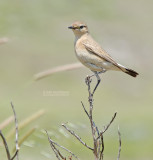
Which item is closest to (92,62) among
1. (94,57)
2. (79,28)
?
(94,57)

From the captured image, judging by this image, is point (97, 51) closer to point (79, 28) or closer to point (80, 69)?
point (79, 28)

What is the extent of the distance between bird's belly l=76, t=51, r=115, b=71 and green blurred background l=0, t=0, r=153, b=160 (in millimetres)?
2926

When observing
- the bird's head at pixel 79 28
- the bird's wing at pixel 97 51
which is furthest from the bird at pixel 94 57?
the bird's head at pixel 79 28

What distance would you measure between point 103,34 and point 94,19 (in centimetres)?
242

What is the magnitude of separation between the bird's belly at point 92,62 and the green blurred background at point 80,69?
2.93 meters

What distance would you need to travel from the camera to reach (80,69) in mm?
17281

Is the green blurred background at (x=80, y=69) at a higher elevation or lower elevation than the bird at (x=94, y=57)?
higher

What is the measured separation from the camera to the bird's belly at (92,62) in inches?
193

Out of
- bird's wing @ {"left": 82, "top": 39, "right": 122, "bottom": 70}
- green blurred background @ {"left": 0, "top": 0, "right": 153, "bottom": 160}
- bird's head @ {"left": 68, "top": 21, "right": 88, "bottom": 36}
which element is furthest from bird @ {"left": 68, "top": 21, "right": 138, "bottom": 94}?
green blurred background @ {"left": 0, "top": 0, "right": 153, "bottom": 160}

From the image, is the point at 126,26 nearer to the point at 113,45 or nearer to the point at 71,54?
the point at 113,45

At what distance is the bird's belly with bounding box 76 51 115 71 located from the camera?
491cm

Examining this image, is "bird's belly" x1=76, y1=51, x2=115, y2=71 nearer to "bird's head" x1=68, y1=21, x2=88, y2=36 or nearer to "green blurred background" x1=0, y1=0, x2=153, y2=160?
"bird's head" x1=68, y1=21, x2=88, y2=36

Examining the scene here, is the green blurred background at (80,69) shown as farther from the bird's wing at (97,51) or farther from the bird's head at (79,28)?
the bird's wing at (97,51)

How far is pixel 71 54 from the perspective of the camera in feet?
62.4
